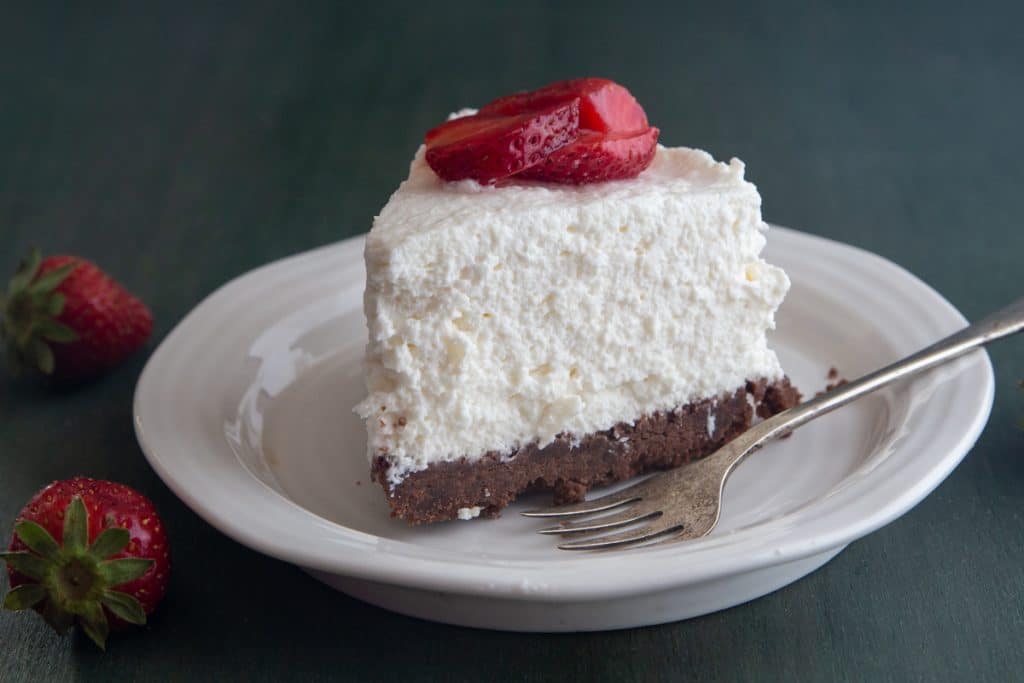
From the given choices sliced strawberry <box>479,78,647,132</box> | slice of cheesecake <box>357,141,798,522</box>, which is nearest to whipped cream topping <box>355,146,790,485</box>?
slice of cheesecake <box>357,141,798,522</box>

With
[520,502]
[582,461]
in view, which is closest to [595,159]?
[582,461]

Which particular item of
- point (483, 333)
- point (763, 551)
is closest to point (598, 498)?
point (483, 333)

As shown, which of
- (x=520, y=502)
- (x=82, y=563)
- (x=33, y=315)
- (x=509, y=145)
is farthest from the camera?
(x=33, y=315)

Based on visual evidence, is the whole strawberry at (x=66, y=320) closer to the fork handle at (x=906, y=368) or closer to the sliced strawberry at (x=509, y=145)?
the sliced strawberry at (x=509, y=145)

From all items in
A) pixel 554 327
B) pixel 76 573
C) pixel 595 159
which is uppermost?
pixel 595 159

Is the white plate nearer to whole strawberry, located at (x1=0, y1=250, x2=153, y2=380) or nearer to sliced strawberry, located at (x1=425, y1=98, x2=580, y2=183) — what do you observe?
whole strawberry, located at (x1=0, y1=250, x2=153, y2=380)

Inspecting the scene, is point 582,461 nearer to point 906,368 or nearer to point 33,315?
point 906,368

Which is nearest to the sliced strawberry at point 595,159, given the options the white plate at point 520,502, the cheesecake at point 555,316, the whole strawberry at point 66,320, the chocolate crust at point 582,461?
the cheesecake at point 555,316
